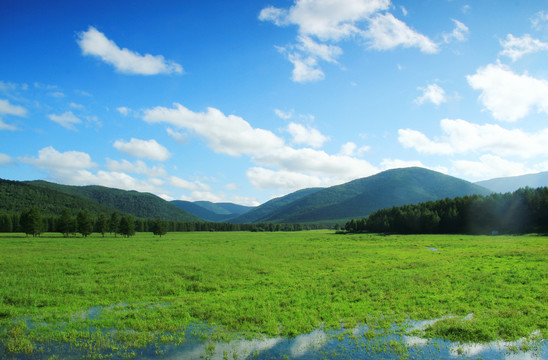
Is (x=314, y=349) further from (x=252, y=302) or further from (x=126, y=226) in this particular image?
(x=126, y=226)

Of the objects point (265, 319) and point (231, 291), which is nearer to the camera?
point (265, 319)

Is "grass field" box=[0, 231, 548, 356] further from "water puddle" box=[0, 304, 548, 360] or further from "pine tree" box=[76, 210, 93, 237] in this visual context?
"pine tree" box=[76, 210, 93, 237]

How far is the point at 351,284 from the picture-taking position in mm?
23062

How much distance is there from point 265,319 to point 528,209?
11485 centimetres

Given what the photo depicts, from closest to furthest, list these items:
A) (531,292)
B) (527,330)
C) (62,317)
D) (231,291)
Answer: (527,330) < (62,317) < (531,292) < (231,291)

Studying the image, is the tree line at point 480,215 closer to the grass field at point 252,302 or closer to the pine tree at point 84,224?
the grass field at point 252,302

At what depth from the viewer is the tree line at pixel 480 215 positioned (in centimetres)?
9300

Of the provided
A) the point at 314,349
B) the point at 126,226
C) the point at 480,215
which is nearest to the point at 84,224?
the point at 126,226

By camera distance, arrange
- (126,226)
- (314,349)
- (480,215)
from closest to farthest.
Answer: (314,349) < (480,215) < (126,226)

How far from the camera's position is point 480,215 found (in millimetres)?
104312

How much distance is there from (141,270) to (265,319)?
20.0 meters

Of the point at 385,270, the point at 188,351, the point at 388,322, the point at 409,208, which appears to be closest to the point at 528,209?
the point at 409,208

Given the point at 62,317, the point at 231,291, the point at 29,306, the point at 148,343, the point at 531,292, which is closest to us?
the point at 148,343

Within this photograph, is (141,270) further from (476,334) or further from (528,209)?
(528,209)
